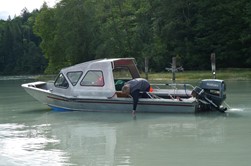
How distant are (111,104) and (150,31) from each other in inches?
1850

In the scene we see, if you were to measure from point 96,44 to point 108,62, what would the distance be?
47.2 metres

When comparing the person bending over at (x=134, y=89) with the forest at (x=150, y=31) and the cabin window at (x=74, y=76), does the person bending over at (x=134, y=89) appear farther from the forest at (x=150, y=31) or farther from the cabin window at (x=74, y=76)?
the forest at (x=150, y=31)

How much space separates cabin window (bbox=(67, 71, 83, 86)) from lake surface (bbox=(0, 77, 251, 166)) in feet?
4.28

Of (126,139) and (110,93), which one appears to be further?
(110,93)

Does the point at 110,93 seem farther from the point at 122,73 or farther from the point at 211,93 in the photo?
the point at 211,93

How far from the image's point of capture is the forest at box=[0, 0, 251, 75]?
55031 millimetres

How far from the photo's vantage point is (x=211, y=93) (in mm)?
17125

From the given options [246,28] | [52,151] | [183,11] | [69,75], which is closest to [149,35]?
[183,11]

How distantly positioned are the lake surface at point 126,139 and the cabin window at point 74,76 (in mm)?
1303

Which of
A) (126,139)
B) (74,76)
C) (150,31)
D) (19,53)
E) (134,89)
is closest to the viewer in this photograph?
(126,139)

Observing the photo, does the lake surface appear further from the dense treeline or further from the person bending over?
the dense treeline

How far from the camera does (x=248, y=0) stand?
55062mm

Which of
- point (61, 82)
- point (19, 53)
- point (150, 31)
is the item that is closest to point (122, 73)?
point (61, 82)

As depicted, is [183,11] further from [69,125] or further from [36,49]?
[36,49]
